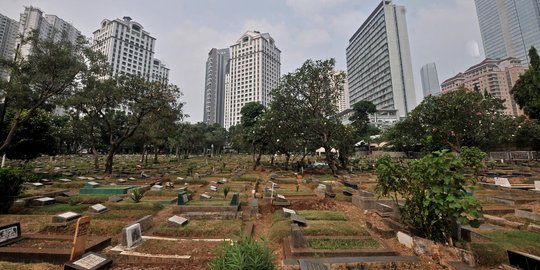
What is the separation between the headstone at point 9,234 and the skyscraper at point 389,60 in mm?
105871

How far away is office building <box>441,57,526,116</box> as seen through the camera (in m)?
90.4

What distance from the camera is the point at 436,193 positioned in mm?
4645

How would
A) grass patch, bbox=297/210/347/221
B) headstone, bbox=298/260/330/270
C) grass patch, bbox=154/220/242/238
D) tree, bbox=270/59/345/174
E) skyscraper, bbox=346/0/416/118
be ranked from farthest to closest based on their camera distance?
skyscraper, bbox=346/0/416/118, tree, bbox=270/59/345/174, grass patch, bbox=297/210/347/221, grass patch, bbox=154/220/242/238, headstone, bbox=298/260/330/270

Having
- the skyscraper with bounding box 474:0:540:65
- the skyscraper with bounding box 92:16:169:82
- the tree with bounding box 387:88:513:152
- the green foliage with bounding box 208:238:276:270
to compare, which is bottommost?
the green foliage with bounding box 208:238:276:270

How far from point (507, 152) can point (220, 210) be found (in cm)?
4778

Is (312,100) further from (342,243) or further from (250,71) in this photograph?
(250,71)

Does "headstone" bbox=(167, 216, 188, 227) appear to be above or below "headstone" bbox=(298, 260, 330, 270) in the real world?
above

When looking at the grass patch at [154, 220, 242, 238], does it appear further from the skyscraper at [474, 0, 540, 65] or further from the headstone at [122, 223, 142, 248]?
the skyscraper at [474, 0, 540, 65]

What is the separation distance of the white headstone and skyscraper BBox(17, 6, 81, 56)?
15.2 m

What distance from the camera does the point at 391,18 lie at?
98.1m

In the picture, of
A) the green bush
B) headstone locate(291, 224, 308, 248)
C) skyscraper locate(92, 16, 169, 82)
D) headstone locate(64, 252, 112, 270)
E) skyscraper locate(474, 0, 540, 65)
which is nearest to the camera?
headstone locate(64, 252, 112, 270)

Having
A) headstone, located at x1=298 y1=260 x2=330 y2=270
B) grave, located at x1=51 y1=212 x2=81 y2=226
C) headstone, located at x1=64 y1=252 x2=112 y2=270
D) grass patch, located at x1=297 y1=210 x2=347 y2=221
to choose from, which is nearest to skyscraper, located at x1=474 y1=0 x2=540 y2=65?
grass patch, located at x1=297 y1=210 x2=347 y2=221

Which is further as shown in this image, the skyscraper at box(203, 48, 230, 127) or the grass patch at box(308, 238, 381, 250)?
the skyscraper at box(203, 48, 230, 127)

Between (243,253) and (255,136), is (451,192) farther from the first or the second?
(255,136)
